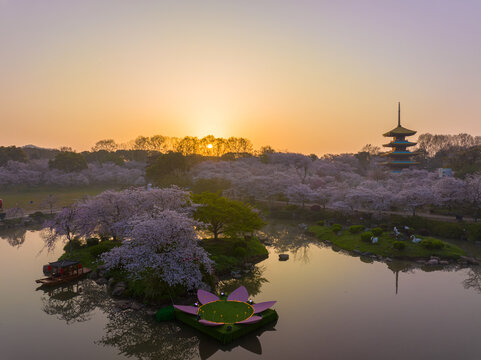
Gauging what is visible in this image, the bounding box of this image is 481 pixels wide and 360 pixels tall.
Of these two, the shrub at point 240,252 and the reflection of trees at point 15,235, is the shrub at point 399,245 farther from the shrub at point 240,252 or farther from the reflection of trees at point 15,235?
the reflection of trees at point 15,235

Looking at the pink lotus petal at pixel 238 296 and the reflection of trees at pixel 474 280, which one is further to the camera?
the reflection of trees at pixel 474 280

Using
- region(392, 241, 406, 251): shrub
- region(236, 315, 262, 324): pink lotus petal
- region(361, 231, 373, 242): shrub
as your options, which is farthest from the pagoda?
region(236, 315, 262, 324): pink lotus petal

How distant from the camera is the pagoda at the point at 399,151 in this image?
77.6 m

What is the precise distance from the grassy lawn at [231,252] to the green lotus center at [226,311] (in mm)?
7189

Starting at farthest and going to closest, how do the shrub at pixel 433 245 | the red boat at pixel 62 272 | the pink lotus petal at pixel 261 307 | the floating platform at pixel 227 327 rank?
the shrub at pixel 433 245
the red boat at pixel 62 272
the pink lotus petal at pixel 261 307
the floating platform at pixel 227 327

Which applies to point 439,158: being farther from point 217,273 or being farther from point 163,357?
point 163,357

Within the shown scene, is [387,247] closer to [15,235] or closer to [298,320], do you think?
[298,320]

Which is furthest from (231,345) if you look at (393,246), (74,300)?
(393,246)

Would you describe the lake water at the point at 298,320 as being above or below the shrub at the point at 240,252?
below

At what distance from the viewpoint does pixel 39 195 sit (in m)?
67.8

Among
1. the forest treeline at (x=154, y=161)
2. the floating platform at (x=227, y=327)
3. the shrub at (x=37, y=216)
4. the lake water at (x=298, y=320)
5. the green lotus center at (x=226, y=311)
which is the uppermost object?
the forest treeline at (x=154, y=161)

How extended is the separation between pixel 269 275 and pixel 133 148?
108 metres

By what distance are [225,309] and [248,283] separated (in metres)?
6.59

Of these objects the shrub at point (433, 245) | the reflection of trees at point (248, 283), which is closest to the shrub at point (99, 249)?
the reflection of trees at point (248, 283)
